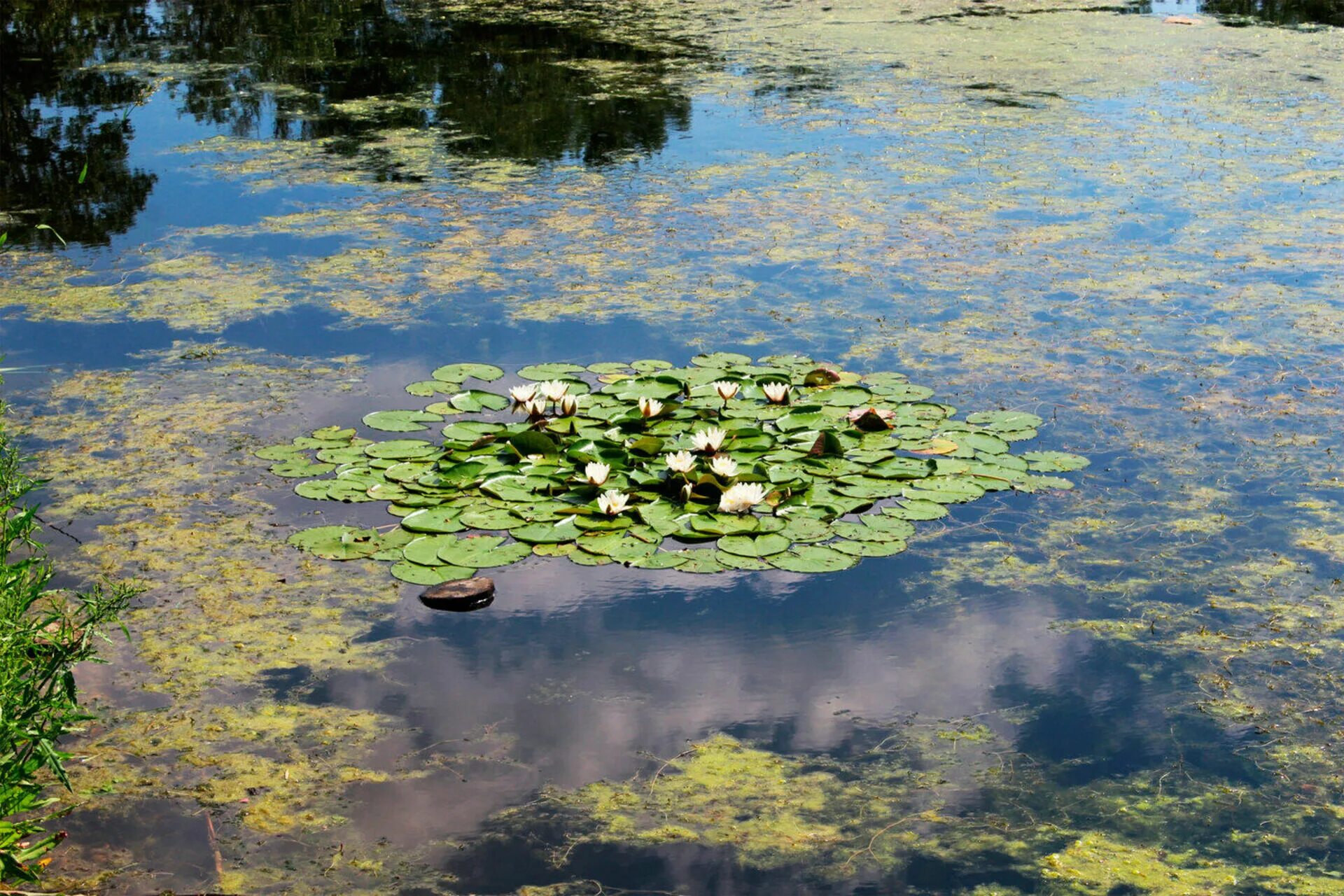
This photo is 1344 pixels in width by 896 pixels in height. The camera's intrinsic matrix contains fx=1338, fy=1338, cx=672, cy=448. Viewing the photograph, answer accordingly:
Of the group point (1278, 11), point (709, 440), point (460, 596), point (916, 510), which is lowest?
point (460, 596)

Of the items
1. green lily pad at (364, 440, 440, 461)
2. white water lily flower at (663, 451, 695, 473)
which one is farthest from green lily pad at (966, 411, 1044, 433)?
green lily pad at (364, 440, 440, 461)

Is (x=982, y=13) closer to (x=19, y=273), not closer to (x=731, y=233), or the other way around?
(x=731, y=233)

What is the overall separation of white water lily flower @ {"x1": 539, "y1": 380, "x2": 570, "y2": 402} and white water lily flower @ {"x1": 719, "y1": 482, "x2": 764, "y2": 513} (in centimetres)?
60

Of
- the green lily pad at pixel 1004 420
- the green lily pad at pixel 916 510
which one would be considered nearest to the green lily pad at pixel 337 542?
the green lily pad at pixel 916 510

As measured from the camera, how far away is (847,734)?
2.27m

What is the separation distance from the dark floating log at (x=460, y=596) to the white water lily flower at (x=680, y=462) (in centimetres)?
51

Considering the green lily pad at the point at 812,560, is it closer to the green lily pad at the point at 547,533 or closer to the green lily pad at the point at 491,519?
the green lily pad at the point at 547,533

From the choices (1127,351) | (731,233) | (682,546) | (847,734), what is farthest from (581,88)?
(847,734)

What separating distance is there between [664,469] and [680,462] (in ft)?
0.43

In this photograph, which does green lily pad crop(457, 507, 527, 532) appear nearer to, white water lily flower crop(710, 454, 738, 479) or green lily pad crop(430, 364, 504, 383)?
white water lily flower crop(710, 454, 738, 479)

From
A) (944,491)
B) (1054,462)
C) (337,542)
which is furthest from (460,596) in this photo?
(1054,462)

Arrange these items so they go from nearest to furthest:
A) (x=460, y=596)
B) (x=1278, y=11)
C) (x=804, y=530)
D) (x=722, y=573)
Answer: (x=460, y=596), (x=722, y=573), (x=804, y=530), (x=1278, y=11)

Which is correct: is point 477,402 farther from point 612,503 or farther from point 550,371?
point 612,503

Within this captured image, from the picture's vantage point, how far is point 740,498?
9.50 feet
